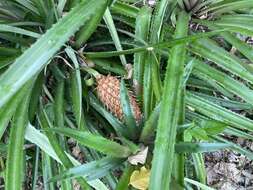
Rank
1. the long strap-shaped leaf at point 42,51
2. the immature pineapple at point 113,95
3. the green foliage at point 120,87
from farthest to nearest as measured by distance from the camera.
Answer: the immature pineapple at point 113,95, the green foliage at point 120,87, the long strap-shaped leaf at point 42,51

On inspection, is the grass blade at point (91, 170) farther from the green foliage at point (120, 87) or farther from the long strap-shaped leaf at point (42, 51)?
the long strap-shaped leaf at point (42, 51)

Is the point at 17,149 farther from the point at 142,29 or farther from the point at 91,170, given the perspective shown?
the point at 142,29

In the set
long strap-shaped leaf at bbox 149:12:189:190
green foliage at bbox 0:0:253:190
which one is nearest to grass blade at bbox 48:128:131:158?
green foliage at bbox 0:0:253:190

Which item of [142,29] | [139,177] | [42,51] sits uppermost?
[142,29]

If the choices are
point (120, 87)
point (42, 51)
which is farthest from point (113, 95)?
point (42, 51)

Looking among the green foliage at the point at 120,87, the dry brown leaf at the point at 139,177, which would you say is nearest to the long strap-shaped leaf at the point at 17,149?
the green foliage at the point at 120,87

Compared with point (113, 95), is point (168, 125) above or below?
below
